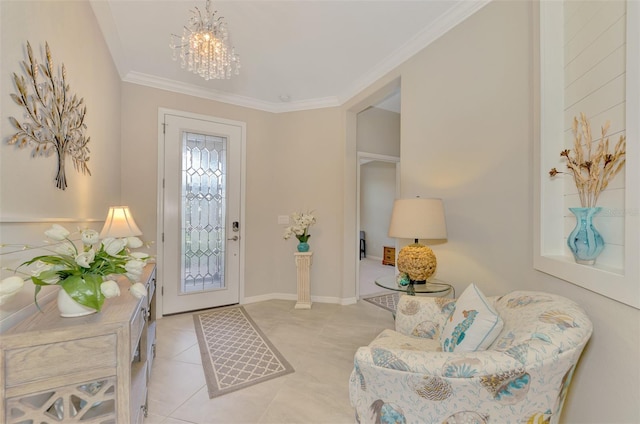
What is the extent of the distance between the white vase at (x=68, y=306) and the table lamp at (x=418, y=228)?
1.74 metres

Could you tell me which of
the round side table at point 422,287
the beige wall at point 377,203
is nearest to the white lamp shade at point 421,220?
the round side table at point 422,287

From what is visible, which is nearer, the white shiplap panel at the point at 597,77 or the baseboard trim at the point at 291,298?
the white shiplap panel at the point at 597,77

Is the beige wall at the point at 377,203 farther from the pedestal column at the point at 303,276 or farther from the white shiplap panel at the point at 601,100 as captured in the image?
the white shiplap panel at the point at 601,100

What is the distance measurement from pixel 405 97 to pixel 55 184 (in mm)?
2706

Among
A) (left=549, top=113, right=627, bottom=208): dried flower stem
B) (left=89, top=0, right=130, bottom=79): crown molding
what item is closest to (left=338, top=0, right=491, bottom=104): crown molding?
(left=549, top=113, right=627, bottom=208): dried flower stem

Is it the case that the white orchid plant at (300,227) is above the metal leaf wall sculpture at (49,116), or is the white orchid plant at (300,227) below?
below

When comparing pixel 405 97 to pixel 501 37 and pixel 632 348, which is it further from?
pixel 632 348

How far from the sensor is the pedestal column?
3.62 metres

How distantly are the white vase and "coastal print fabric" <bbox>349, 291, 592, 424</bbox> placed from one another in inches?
42.0

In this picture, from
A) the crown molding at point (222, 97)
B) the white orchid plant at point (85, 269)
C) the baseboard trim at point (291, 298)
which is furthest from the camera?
the baseboard trim at point (291, 298)

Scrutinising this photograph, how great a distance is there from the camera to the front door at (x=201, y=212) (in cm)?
328

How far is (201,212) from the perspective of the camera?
3.46 meters

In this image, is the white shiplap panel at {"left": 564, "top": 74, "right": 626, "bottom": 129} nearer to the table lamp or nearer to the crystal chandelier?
the table lamp

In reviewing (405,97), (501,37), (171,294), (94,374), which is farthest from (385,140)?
(94,374)
